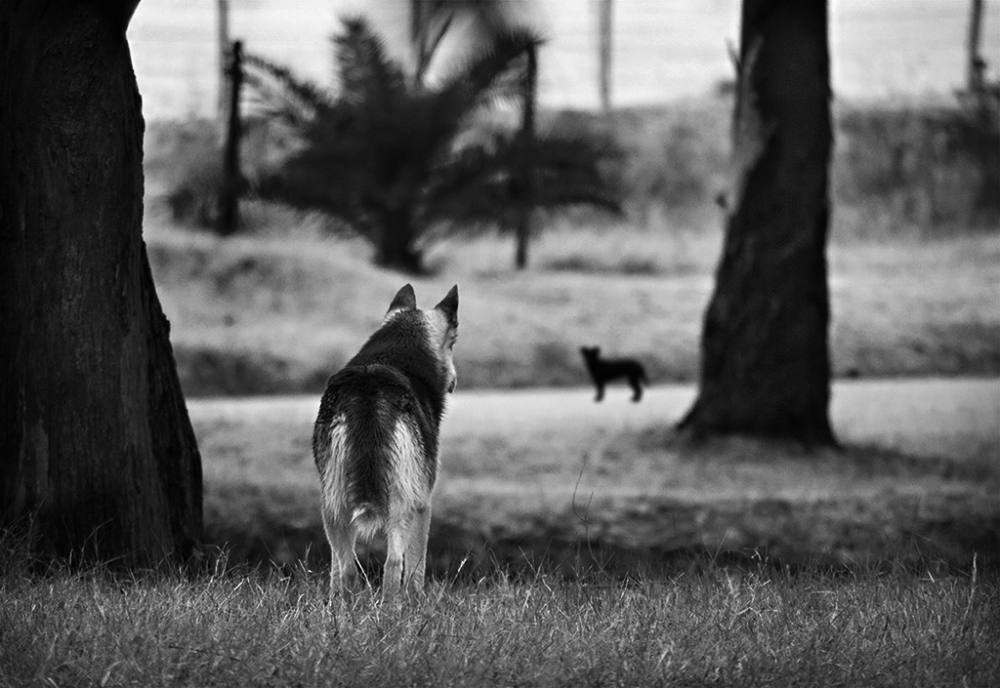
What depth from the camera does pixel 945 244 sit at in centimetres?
2406

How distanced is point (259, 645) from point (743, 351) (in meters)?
7.25

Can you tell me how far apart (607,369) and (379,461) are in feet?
24.0

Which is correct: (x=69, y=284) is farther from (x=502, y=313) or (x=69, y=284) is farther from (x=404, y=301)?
(x=502, y=313)

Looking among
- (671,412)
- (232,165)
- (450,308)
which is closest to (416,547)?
(450,308)

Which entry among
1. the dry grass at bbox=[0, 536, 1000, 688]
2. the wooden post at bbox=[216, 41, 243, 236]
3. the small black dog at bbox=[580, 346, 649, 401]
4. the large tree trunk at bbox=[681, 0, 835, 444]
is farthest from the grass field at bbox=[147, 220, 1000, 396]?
the dry grass at bbox=[0, 536, 1000, 688]

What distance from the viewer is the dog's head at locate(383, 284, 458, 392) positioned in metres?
5.97

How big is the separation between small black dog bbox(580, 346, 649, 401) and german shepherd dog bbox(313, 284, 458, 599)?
21.1 ft

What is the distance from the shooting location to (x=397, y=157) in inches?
731

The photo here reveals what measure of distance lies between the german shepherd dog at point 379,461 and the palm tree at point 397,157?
12.8 metres

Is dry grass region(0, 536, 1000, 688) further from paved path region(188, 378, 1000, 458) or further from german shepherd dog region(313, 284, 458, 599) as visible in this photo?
paved path region(188, 378, 1000, 458)

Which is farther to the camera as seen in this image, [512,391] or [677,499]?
[512,391]

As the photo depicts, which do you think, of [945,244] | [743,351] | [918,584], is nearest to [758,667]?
[918,584]

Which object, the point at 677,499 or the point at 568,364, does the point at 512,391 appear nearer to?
the point at 568,364

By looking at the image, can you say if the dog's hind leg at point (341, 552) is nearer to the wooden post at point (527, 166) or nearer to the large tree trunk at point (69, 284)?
the large tree trunk at point (69, 284)
